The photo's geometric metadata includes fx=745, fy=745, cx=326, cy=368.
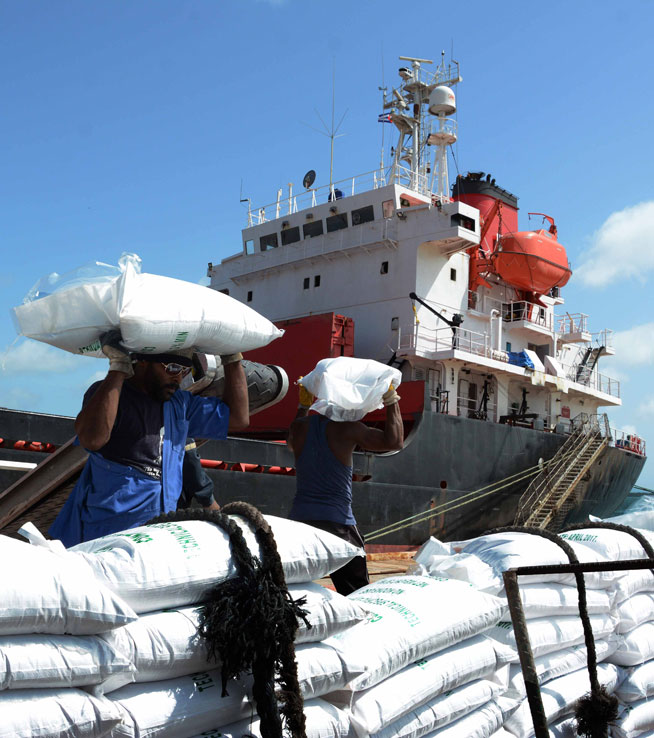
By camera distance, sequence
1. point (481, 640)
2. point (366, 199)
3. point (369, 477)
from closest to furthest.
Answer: point (481, 640) → point (369, 477) → point (366, 199)

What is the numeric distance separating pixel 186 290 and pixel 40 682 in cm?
126

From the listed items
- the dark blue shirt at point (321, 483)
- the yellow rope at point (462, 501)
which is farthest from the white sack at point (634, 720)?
the yellow rope at point (462, 501)

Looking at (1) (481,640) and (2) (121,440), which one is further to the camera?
(1) (481,640)

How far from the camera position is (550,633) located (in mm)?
2916

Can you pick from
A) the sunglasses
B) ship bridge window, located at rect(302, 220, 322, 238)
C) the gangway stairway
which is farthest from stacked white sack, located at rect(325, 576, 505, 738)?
ship bridge window, located at rect(302, 220, 322, 238)

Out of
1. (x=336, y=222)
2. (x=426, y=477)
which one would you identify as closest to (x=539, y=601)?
(x=426, y=477)

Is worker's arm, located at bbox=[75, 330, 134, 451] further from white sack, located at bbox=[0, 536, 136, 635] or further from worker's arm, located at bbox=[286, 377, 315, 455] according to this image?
worker's arm, located at bbox=[286, 377, 315, 455]

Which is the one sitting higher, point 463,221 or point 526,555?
point 463,221

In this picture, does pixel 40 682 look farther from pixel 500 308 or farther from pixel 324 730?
pixel 500 308

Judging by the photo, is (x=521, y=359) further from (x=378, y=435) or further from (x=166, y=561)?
(x=166, y=561)

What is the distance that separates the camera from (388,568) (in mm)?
7082

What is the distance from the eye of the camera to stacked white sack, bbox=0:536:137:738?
1.44m

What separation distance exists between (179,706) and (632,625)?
233cm

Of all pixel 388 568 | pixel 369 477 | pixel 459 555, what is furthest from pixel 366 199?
pixel 459 555
